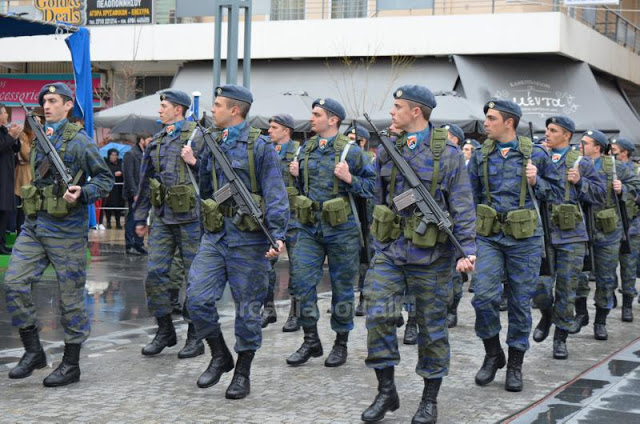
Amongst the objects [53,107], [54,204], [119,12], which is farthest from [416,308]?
[119,12]

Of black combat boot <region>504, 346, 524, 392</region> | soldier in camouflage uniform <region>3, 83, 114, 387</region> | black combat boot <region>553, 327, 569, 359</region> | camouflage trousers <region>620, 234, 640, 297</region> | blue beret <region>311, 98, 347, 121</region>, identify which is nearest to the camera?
soldier in camouflage uniform <region>3, 83, 114, 387</region>

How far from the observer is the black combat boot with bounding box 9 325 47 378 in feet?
22.3

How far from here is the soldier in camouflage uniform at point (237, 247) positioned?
648 cm

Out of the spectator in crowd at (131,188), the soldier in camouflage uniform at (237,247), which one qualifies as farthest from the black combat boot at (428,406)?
the spectator in crowd at (131,188)

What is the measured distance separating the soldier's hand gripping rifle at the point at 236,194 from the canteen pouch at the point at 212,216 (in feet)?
0.16

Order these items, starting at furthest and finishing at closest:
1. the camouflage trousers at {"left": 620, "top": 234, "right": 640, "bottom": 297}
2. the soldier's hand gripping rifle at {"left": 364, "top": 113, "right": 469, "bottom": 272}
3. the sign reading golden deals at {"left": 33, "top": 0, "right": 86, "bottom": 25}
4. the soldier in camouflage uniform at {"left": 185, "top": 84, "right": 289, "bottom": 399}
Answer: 1. the sign reading golden deals at {"left": 33, "top": 0, "right": 86, "bottom": 25}
2. the camouflage trousers at {"left": 620, "top": 234, "right": 640, "bottom": 297}
3. the soldier in camouflage uniform at {"left": 185, "top": 84, "right": 289, "bottom": 399}
4. the soldier's hand gripping rifle at {"left": 364, "top": 113, "right": 469, "bottom": 272}

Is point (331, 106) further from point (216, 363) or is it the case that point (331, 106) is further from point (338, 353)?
point (216, 363)

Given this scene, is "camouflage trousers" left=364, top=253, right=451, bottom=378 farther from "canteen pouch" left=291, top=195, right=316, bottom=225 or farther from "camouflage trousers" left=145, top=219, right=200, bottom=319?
"camouflage trousers" left=145, top=219, right=200, bottom=319

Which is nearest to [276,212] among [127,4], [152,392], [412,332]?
[152,392]

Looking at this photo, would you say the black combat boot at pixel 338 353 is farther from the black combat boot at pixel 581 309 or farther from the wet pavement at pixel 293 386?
→ the black combat boot at pixel 581 309

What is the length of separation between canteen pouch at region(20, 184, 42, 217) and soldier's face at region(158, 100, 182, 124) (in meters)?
1.38

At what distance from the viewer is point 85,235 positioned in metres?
7.01

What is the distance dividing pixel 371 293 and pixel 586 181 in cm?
369

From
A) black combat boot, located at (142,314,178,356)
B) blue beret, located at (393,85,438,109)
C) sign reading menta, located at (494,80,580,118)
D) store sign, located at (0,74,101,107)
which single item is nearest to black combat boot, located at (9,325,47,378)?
black combat boot, located at (142,314,178,356)
